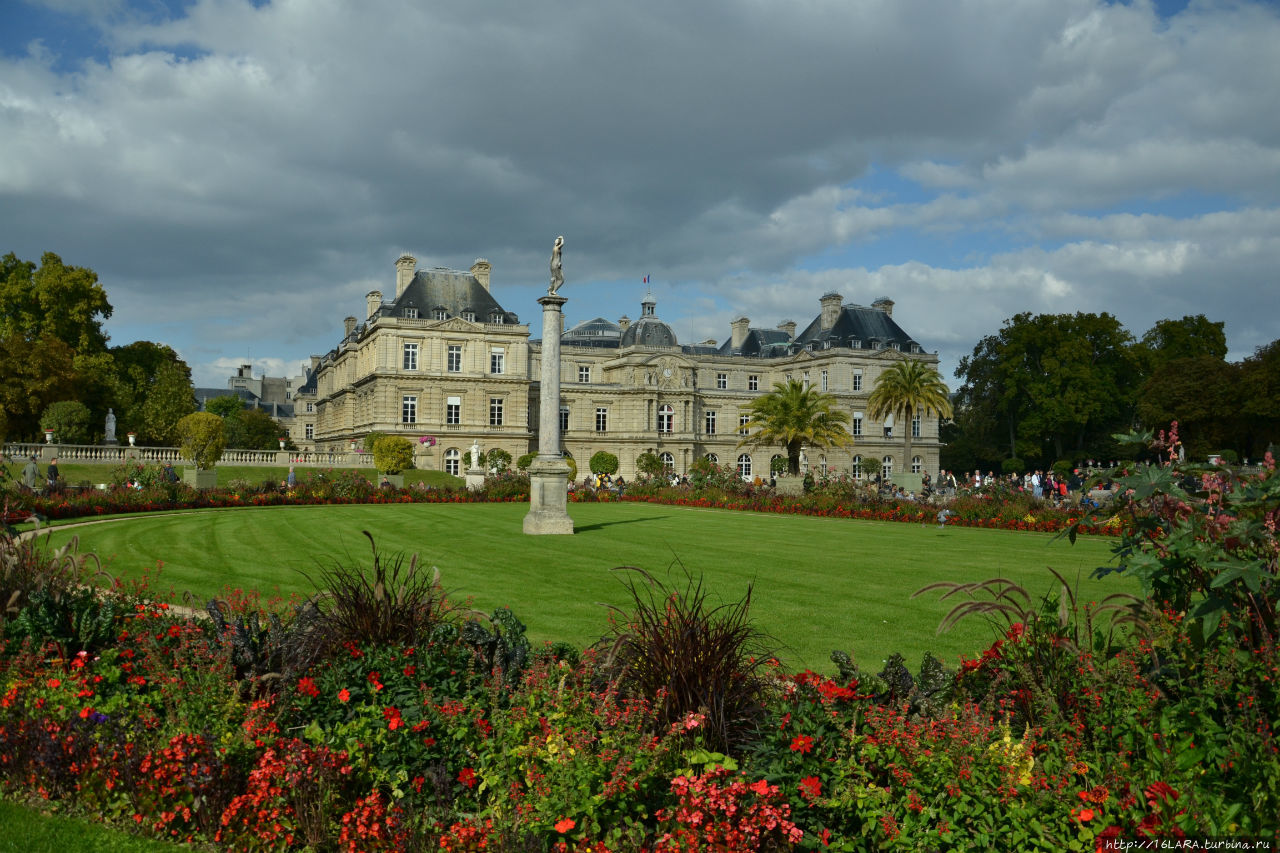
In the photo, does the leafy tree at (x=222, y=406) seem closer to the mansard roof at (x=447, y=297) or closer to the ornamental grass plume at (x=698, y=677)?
the mansard roof at (x=447, y=297)

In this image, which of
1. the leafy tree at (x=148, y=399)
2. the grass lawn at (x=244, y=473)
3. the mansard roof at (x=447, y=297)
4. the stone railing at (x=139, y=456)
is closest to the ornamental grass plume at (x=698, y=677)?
the grass lawn at (x=244, y=473)

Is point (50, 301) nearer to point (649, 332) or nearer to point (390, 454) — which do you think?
point (390, 454)

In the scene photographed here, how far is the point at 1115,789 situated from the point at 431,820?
3.25 metres

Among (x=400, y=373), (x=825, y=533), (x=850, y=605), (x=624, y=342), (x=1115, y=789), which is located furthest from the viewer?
(x=624, y=342)

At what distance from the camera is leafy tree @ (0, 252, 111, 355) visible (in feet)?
161

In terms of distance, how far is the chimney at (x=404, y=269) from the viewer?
219ft

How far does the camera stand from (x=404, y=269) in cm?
6725

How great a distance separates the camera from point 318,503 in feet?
102

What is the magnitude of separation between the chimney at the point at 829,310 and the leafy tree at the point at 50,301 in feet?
178

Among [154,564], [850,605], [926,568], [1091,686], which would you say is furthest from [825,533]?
[1091,686]

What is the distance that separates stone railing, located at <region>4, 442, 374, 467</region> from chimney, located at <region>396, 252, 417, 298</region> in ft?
61.9

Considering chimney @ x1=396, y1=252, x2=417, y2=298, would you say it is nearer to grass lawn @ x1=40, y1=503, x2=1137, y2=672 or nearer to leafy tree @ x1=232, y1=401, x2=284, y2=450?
leafy tree @ x1=232, y1=401, x2=284, y2=450

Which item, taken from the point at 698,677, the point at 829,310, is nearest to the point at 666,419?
the point at 829,310

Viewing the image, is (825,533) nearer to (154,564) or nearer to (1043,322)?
(154,564)
